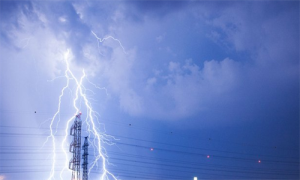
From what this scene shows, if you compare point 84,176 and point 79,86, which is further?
point 79,86

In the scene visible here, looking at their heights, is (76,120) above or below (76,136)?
above

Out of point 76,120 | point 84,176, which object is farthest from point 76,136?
point 84,176

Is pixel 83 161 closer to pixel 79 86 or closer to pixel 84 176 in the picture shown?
pixel 84 176

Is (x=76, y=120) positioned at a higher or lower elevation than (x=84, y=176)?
higher

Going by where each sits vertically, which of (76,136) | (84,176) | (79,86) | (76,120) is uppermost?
(79,86)

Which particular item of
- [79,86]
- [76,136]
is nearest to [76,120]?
[76,136]

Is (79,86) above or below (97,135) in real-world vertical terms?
above

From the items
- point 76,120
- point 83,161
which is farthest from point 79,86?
point 83,161
